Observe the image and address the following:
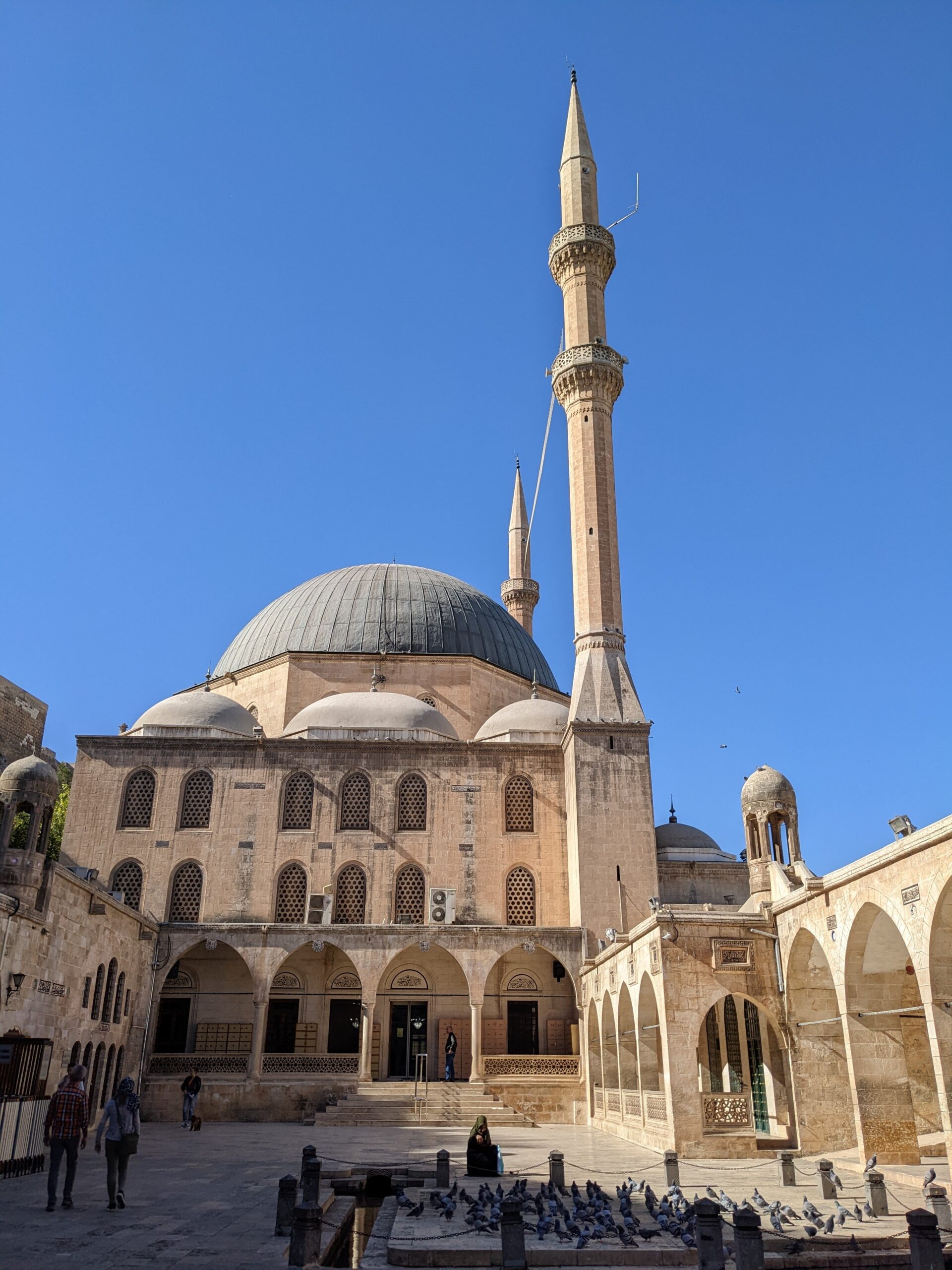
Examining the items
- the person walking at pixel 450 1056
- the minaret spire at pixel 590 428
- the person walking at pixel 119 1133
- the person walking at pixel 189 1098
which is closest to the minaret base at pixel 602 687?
the minaret spire at pixel 590 428

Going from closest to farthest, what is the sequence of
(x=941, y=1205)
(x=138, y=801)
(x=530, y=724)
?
(x=941, y=1205)
(x=138, y=801)
(x=530, y=724)

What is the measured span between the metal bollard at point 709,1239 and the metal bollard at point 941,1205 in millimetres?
2370

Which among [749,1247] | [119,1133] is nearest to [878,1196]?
[749,1247]

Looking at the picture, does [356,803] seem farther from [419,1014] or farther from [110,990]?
[110,990]

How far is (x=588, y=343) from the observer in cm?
2623

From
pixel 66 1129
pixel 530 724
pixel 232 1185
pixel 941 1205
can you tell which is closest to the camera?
pixel 941 1205

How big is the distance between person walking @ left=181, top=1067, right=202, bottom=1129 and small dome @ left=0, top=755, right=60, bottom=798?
7322 mm

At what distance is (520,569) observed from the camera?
119 ft

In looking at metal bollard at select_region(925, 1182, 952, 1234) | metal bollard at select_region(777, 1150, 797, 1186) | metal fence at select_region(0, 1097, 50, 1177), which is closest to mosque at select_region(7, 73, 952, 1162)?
metal bollard at select_region(777, 1150, 797, 1186)

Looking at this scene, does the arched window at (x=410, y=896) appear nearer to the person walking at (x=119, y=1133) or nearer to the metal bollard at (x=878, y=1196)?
the person walking at (x=119, y=1133)

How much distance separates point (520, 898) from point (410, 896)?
2444 mm

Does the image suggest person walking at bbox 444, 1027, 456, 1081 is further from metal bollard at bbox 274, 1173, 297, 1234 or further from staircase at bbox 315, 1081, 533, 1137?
metal bollard at bbox 274, 1173, 297, 1234

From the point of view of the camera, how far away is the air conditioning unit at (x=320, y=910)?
21.8m

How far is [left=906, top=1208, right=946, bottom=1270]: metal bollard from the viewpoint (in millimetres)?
6117
